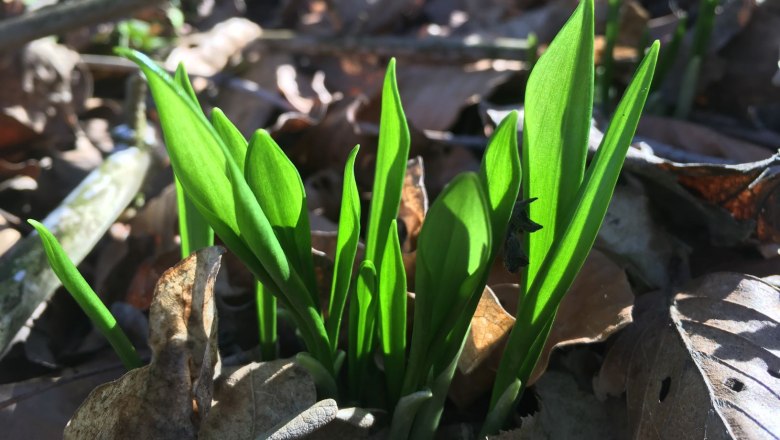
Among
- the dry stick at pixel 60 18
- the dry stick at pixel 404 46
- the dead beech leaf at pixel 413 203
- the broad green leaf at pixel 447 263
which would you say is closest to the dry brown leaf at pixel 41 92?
the dry stick at pixel 60 18

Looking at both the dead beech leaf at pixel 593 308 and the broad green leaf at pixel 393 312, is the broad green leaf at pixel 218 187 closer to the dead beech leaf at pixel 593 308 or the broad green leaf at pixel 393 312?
the broad green leaf at pixel 393 312

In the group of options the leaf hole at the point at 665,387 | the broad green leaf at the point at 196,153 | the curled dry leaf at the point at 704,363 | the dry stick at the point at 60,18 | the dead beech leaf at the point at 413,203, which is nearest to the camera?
the broad green leaf at the point at 196,153

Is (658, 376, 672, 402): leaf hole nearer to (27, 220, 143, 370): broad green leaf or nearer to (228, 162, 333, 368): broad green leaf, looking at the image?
(228, 162, 333, 368): broad green leaf

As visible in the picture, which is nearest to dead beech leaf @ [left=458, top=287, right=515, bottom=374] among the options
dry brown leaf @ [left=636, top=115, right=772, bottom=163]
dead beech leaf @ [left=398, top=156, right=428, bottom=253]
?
dead beech leaf @ [left=398, top=156, right=428, bottom=253]

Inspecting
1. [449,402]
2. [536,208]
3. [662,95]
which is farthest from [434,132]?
[536,208]

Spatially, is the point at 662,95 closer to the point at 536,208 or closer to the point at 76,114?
the point at 536,208
